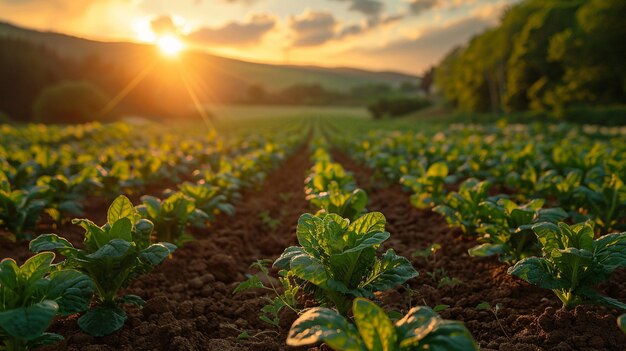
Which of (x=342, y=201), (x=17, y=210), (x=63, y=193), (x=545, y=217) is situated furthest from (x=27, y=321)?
(x=63, y=193)

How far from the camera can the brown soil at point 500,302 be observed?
8.47ft

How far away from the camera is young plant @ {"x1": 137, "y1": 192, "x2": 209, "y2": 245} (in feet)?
12.9

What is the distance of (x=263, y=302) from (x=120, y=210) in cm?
128

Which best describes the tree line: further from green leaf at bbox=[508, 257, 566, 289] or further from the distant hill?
the distant hill

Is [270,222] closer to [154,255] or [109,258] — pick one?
[154,255]

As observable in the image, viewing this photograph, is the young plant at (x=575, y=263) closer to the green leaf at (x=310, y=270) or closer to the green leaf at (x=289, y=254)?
the green leaf at (x=310, y=270)

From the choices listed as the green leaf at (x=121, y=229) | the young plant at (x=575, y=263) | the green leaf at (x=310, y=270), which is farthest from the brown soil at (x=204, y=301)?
the young plant at (x=575, y=263)

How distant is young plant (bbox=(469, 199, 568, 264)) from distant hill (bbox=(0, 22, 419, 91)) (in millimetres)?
86025

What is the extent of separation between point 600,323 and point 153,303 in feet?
9.18

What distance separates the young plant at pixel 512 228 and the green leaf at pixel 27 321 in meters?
2.69

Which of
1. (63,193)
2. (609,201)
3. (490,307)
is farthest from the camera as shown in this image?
(63,193)

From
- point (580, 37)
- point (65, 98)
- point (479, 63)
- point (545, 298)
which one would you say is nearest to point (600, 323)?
point (545, 298)

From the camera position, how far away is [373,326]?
1.83m

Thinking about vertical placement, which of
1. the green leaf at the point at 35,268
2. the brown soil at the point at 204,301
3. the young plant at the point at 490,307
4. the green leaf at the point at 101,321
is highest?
the green leaf at the point at 35,268
